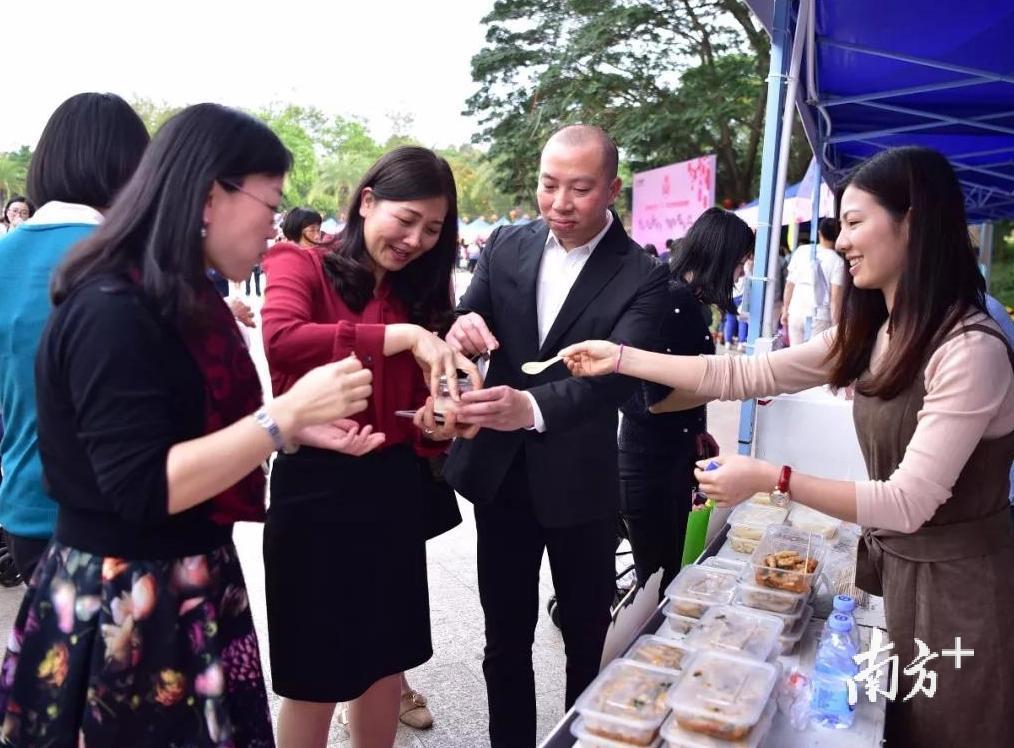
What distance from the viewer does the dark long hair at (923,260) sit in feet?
5.14

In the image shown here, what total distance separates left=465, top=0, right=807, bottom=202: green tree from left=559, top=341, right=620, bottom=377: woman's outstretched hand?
490 inches

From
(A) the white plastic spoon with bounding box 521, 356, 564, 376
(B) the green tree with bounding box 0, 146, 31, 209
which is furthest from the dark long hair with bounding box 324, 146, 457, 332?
(B) the green tree with bounding box 0, 146, 31, 209

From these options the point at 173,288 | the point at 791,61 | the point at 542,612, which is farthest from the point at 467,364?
the point at 791,61

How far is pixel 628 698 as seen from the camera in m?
1.49

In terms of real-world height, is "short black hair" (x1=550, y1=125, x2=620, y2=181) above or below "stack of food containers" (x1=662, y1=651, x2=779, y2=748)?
above

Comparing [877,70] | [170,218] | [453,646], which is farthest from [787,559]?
[877,70]

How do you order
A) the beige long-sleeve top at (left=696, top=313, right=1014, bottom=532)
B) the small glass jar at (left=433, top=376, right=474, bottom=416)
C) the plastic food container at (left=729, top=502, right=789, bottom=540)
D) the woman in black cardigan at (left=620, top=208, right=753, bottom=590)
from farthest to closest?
1. the woman in black cardigan at (left=620, top=208, right=753, bottom=590)
2. the plastic food container at (left=729, top=502, right=789, bottom=540)
3. the small glass jar at (left=433, top=376, right=474, bottom=416)
4. the beige long-sleeve top at (left=696, top=313, right=1014, bottom=532)

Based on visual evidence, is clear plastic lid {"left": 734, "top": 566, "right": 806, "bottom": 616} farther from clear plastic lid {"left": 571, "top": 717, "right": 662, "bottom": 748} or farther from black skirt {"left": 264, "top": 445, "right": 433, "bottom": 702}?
black skirt {"left": 264, "top": 445, "right": 433, "bottom": 702}

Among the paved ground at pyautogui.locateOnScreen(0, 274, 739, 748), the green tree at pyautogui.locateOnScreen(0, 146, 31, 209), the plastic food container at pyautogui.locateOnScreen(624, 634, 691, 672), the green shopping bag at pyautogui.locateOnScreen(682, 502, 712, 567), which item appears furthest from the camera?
the green tree at pyautogui.locateOnScreen(0, 146, 31, 209)

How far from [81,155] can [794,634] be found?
2082 millimetres

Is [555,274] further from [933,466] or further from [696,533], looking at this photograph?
[933,466]

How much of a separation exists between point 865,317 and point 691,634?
2.80ft

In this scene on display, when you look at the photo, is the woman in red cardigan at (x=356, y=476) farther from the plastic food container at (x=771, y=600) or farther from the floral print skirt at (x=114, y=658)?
the plastic food container at (x=771, y=600)

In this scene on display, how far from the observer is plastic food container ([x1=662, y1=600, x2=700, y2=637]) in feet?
6.10
